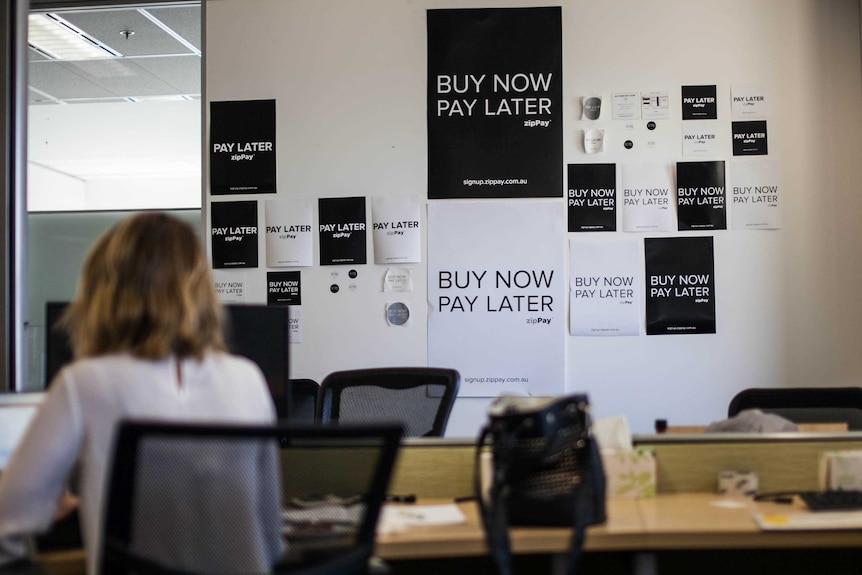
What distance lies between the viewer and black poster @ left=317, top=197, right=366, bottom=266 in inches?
170

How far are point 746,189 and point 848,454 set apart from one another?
218 cm

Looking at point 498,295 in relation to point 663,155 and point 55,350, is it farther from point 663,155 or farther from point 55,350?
point 55,350

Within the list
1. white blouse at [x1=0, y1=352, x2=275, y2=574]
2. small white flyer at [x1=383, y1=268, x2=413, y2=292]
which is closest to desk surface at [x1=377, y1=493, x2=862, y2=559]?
white blouse at [x1=0, y1=352, x2=275, y2=574]

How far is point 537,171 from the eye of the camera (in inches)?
167

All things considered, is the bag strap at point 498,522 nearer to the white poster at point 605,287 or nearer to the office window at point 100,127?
the white poster at point 605,287

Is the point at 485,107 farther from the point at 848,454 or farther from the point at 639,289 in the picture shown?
the point at 848,454

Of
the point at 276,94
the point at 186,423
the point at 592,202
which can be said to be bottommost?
the point at 186,423

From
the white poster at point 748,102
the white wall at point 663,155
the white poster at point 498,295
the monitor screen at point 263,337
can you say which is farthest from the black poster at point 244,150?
the white poster at point 748,102

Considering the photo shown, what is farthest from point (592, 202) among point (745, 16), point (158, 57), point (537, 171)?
point (158, 57)

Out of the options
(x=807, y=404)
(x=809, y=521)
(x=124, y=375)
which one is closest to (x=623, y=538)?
(x=809, y=521)

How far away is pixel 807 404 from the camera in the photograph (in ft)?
10.4

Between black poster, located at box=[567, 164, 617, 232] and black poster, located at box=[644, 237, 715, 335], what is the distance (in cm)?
29

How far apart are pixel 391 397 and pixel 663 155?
6.42 feet

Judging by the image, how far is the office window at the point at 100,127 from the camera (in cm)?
494
